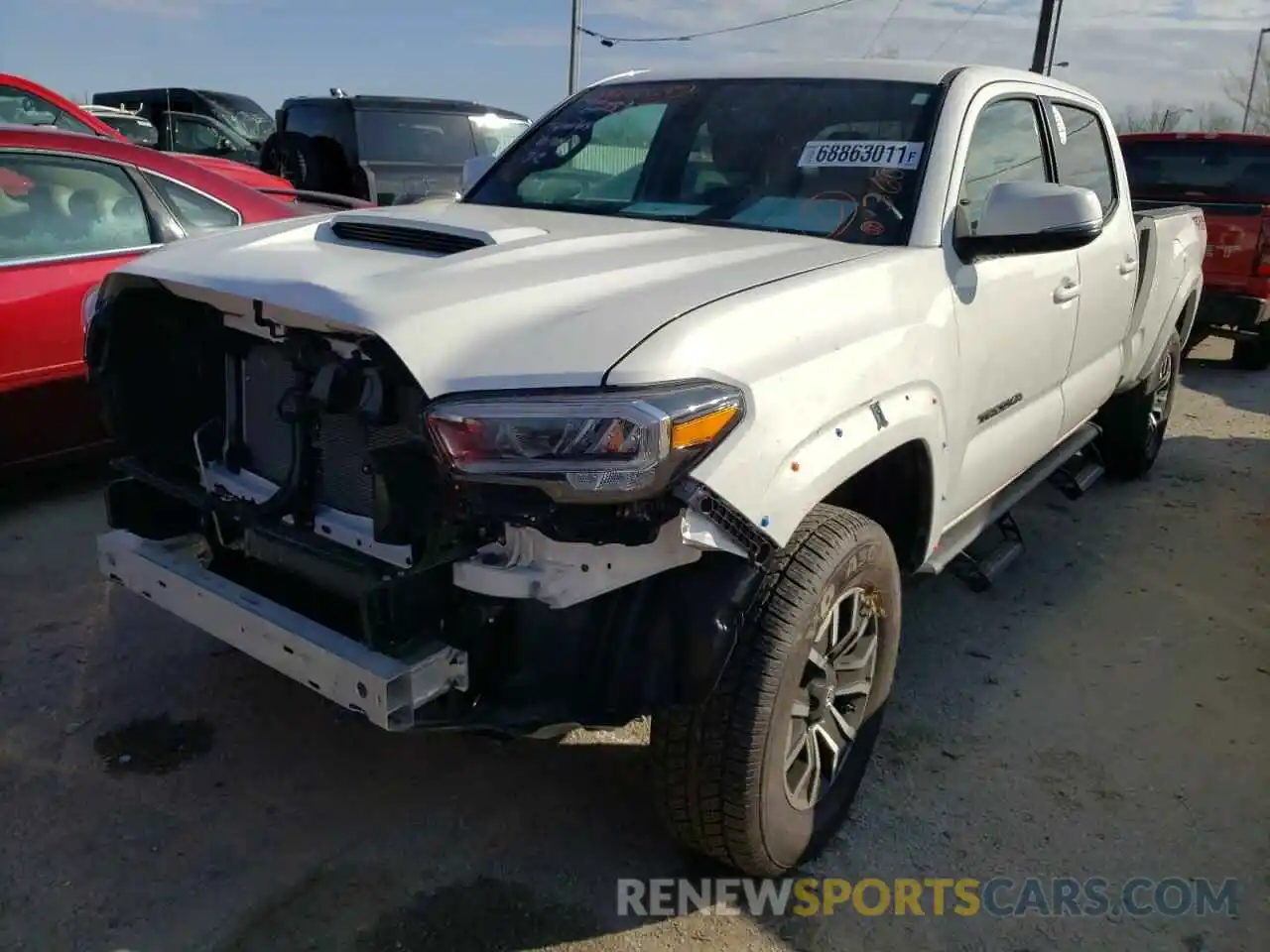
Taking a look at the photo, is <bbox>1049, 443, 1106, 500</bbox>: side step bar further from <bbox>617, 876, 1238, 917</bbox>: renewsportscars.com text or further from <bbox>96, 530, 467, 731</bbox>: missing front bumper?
<bbox>96, 530, 467, 731</bbox>: missing front bumper

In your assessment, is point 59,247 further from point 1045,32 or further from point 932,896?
point 1045,32

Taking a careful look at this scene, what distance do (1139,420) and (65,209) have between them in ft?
16.9

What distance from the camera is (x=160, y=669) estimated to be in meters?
3.51

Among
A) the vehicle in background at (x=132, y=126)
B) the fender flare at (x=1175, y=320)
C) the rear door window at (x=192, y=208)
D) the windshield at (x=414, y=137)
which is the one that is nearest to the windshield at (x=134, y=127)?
the vehicle in background at (x=132, y=126)

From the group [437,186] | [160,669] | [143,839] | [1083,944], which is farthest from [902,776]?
[437,186]

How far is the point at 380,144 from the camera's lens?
33.4 ft

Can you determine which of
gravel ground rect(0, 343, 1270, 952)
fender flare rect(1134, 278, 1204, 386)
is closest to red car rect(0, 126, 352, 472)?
gravel ground rect(0, 343, 1270, 952)

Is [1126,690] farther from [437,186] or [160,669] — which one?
[437,186]

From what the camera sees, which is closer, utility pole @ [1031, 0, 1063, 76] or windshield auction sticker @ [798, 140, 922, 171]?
windshield auction sticker @ [798, 140, 922, 171]

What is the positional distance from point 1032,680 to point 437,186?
806 centimetres

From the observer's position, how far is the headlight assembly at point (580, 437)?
78.5 inches

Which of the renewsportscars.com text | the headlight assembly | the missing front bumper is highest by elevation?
the headlight assembly

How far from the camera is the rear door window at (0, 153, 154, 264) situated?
450cm

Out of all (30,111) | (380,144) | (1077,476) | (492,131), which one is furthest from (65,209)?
(492,131)
